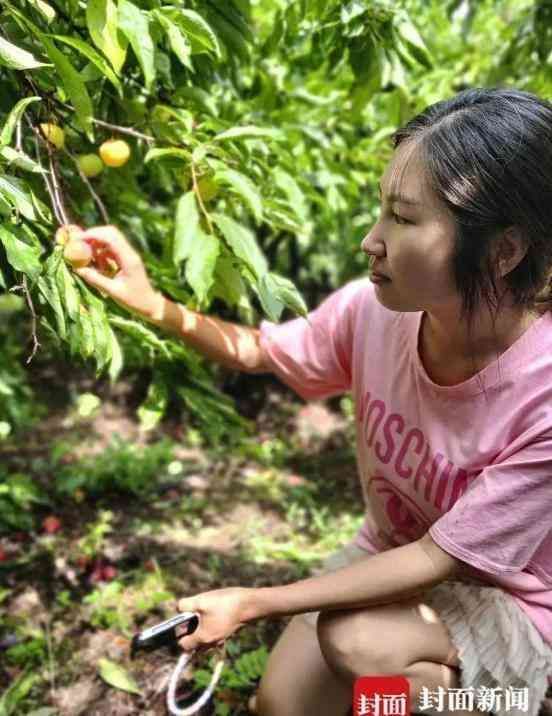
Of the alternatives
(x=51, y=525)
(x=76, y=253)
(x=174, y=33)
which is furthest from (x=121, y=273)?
(x=51, y=525)

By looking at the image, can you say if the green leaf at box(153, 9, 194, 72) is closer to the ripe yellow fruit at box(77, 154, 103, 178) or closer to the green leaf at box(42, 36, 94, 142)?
the green leaf at box(42, 36, 94, 142)

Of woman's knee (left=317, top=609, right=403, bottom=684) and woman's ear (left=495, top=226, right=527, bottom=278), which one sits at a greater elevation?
woman's ear (left=495, top=226, right=527, bottom=278)

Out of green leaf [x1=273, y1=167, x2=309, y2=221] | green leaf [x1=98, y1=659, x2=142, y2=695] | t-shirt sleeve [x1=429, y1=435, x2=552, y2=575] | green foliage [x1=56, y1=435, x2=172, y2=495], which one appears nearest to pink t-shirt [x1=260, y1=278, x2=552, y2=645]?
t-shirt sleeve [x1=429, y1=435, x2=552, y2=575]

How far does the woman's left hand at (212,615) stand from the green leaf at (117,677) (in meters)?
0.62

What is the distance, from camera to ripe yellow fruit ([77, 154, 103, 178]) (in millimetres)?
1522

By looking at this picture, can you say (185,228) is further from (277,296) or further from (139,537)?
(139,537)

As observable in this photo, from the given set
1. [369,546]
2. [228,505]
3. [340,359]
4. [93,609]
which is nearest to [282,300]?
[340,359]

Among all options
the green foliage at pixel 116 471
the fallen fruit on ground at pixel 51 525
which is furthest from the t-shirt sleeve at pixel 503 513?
the green foliage at pixel 116 471

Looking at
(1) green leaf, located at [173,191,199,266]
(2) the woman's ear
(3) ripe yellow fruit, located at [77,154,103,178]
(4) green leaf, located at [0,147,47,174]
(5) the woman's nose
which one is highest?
(4) green leaf, located at [0,147,47,174]

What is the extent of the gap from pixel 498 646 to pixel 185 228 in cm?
103

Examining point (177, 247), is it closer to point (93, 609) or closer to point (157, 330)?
point (157, 330)

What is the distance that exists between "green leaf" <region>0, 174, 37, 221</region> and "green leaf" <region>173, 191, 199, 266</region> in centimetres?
28

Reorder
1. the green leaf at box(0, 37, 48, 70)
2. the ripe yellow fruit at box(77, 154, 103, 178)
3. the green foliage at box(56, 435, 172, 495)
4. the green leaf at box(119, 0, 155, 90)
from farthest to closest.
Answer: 1. the green foliage at box(56, 435, 172, 495)
2. the ripe yellow fruit at box(77, 154, 103, 178)
3. the green leaf at box(119, 0, 155, 90)
4. the green leaf at box(0, 37, 48, 70)

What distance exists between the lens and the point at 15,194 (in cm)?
113
